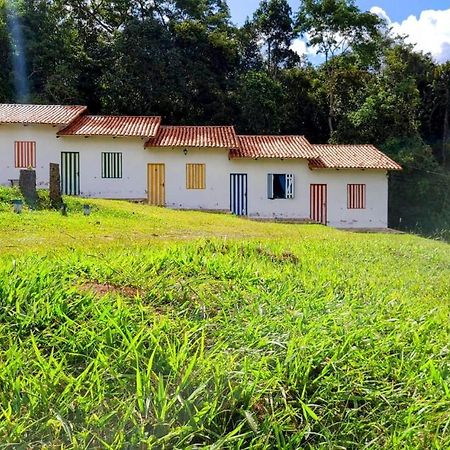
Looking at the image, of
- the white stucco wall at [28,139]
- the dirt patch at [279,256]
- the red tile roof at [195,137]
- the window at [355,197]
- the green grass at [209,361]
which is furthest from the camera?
the window at [355,197]

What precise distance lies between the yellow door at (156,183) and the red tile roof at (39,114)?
406 centimetres

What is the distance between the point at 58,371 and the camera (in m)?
2.61

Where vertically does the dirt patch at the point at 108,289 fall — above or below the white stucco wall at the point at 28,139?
below

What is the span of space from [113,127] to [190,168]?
3.81 meters

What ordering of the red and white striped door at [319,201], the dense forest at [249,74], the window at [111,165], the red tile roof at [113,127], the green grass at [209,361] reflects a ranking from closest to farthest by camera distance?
the green grass at [209,361] < the red tile roof at [113,127] < the window at [111,165] < the red and white striped door at [319,201] < the dense forest at [249,74]

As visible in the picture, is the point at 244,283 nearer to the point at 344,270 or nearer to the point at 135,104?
the point at 344,270

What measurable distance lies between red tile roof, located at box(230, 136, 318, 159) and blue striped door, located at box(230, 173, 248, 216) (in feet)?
3.36

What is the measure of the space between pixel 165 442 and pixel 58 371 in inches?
30.9

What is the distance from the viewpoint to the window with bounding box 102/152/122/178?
67.8 ft

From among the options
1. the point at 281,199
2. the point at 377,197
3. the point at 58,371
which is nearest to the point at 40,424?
the point at 58,371

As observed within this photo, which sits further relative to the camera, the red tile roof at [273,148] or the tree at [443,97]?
the tree at [443,97]

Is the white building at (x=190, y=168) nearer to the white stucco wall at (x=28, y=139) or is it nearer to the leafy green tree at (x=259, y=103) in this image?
the white stucco wall at (x=28, y=139)

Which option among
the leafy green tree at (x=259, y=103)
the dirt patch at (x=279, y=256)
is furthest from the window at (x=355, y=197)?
the dirt patch at (x=279, y=256)

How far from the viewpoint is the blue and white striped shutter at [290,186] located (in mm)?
21078
